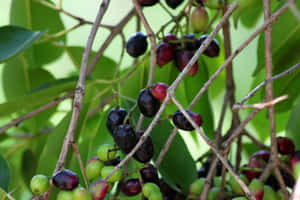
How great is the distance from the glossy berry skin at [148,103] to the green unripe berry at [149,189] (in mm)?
124

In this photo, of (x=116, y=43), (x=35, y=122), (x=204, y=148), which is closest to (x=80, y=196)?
(x=35, y=122)

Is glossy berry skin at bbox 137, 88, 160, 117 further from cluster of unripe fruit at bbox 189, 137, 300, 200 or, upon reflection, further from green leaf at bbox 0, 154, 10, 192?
green leaf at bbox 0, 154, 10, 192

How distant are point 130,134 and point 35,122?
2.19 feet

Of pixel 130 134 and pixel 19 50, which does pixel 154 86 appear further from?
pixel 19 50

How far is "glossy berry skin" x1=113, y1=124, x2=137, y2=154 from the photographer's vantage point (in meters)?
0.78

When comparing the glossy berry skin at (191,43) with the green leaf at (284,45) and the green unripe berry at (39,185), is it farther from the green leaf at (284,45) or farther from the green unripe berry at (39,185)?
the green unripe berry at (39,185)

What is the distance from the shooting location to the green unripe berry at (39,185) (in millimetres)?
705

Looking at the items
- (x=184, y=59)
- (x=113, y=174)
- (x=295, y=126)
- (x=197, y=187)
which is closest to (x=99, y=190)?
(x=113, y=174)

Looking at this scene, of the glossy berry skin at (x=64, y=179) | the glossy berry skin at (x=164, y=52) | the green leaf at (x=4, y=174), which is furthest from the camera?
the glossy berry skin at (x=164, y=52)

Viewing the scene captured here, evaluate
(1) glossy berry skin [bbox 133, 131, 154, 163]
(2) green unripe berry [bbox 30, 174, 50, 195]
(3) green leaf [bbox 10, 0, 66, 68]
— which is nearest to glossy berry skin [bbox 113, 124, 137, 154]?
(1) glossy berry skin [bbox 133, 131, 154, 163]

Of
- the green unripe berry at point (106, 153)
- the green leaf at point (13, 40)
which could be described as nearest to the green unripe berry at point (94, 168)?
the green unripe berry at point (106, 153)

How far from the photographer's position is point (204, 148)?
5.39ft

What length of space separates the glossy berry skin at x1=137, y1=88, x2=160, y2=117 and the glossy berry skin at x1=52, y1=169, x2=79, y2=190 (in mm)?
180

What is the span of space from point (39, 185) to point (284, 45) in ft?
2.00
